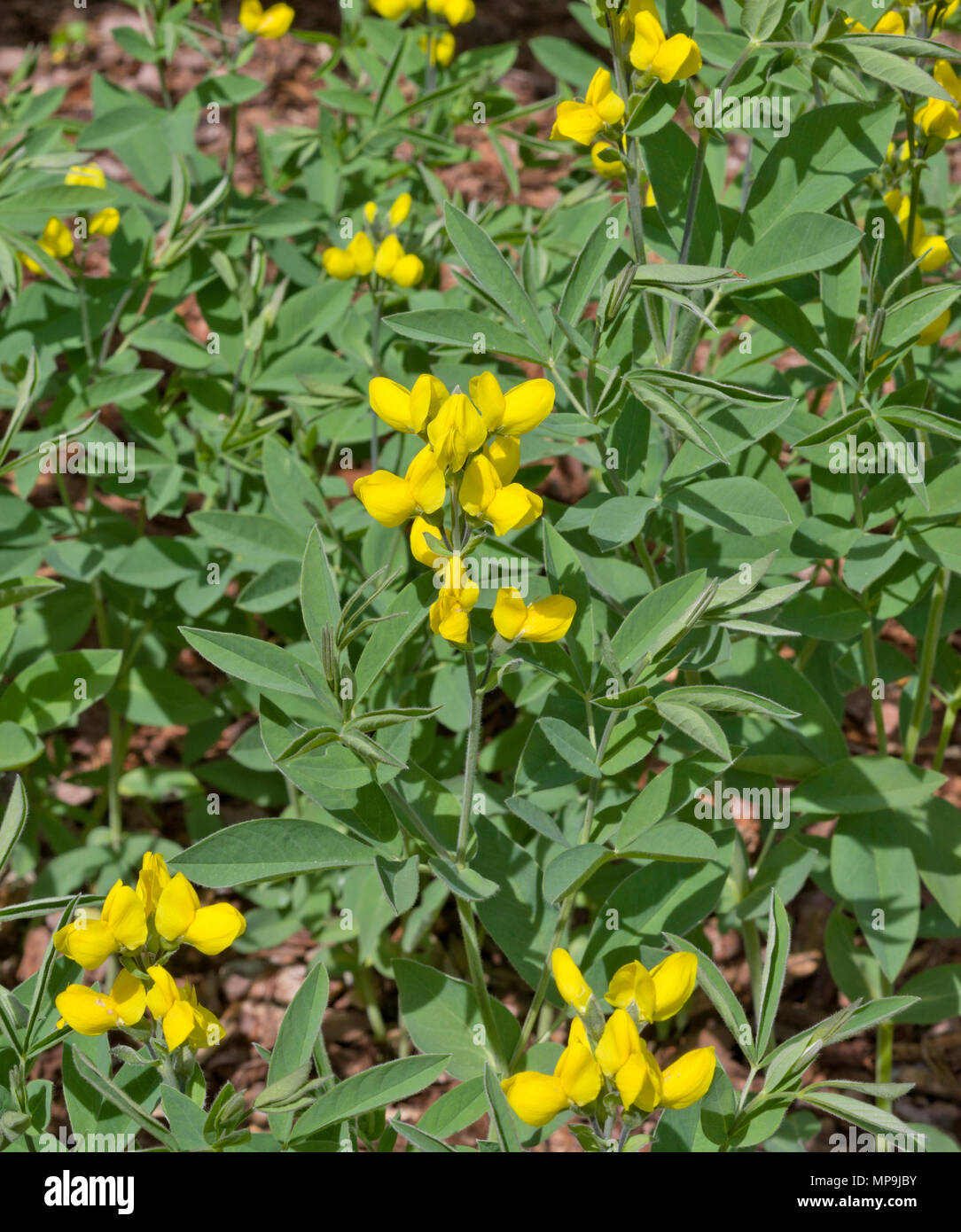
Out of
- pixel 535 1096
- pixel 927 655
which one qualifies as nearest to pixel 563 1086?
pixel 535 1096

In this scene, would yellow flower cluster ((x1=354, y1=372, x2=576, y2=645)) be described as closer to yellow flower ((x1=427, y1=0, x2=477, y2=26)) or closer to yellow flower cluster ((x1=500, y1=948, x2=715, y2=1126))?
yellow flower cluster ((x1=500, y1=948, x2=715, y2=1126))

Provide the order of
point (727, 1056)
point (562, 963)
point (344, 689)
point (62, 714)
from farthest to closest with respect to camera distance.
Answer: point (727, 1056) < point (62, 714) < point (344, 689) < point (562, 963)

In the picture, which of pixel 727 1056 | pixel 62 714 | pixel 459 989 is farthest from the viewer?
pixel 727 1056

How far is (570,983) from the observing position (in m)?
1.01

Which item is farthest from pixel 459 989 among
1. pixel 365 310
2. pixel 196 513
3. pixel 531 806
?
pixel 365 310

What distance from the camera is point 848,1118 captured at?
105cm

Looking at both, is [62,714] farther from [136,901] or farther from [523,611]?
[523,611]

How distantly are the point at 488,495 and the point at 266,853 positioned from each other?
448mm

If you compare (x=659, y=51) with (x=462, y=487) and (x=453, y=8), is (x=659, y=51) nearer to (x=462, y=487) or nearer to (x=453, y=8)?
(x=462, y=487)

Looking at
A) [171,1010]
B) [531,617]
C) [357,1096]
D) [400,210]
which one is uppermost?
[400,210]

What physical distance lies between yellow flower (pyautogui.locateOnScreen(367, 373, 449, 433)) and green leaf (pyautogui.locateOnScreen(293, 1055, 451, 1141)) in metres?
0.61

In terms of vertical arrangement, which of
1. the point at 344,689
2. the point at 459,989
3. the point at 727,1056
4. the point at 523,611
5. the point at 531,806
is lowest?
the point at 727,1056

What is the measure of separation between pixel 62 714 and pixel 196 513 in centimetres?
34

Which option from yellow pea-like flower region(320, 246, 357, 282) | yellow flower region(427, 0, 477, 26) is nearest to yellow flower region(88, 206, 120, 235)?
yellow pea-like flower region(320, 246, 357, 282)
